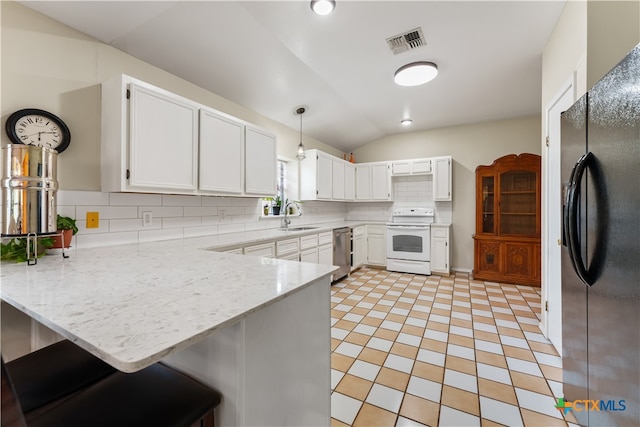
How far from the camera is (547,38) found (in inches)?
96.4

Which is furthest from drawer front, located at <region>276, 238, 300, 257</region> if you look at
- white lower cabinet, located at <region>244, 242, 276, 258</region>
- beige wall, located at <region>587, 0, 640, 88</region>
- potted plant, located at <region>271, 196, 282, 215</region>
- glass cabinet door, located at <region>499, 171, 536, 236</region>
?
glass cabinet door, located at <region>499, 171, 536, 236</region>

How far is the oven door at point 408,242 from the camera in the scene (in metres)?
4.53

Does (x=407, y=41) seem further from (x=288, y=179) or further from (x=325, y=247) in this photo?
(x=325, y=247)

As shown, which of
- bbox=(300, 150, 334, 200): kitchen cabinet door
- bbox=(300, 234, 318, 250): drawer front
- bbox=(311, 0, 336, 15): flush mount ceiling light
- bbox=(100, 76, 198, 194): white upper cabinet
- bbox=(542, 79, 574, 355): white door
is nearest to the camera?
bbox=(100, 76, 198, 194): white upper cabinet

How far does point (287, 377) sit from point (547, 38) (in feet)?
A: 11.1

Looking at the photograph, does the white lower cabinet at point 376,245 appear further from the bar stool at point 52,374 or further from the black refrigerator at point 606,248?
the bar stool at point 52,374

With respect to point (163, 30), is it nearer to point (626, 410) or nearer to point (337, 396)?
point (337, 396)

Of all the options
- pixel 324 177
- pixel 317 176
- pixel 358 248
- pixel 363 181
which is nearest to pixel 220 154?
pixel 317 176

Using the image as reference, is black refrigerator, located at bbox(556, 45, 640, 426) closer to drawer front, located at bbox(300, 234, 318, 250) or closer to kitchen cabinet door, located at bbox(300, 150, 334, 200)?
drawer front, located at bbox(300, 234, 318, 250)

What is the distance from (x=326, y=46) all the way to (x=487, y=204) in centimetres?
350

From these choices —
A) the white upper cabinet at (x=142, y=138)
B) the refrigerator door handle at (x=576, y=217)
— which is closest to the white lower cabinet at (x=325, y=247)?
the white upper cabinet at (x=142, y=138)

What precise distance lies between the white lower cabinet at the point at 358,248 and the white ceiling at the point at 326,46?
2158mm

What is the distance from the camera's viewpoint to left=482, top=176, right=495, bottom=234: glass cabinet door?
14.3 feet

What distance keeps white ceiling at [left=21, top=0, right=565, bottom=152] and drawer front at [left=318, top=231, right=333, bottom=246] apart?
1.74 m
